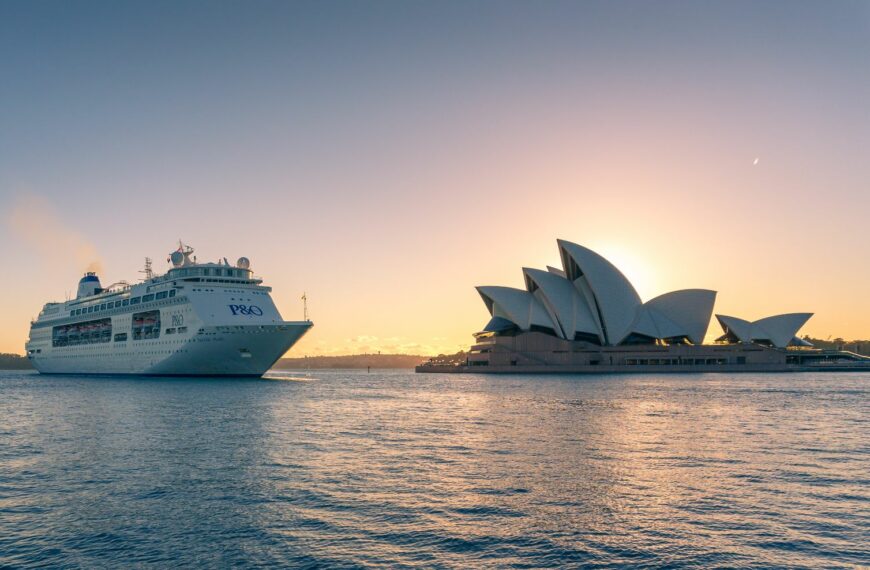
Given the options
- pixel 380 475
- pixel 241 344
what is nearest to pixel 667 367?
pixel 241 344

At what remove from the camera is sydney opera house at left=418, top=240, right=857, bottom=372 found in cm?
11162

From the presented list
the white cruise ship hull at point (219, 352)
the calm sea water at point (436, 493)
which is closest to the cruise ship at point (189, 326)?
the white cruise ship hull at point (219, 352)

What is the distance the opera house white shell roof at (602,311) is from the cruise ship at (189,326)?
174 ft

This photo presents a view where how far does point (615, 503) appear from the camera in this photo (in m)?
15.6

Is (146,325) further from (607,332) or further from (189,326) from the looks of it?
(607,332)

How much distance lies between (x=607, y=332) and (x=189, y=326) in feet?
243

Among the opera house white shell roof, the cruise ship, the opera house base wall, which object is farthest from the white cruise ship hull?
the opera house base wall

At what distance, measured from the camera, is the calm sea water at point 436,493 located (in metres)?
12.2

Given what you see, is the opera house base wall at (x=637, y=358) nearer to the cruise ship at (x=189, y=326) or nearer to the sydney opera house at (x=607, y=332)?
the sydney opera house at (x=607, y=332)

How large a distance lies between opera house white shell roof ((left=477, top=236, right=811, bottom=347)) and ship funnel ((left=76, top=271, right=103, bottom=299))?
68719 mm

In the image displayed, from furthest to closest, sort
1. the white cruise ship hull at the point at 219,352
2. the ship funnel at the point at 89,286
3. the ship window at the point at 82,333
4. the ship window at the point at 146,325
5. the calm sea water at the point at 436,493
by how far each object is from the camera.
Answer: the ship funnel at the point at 89,286, the ship window at the point at 82,333, the ship window at the point at 146,325, the white cruise ship hull at the point at 219,352, the calm sea water at the point at 436,493

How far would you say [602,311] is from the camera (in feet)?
362

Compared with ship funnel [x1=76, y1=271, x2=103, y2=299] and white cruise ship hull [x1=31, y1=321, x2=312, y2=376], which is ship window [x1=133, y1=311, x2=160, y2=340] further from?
ship funnel [x1=76, y1=271, x2=103, y2=299]

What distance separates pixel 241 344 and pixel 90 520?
187ft
